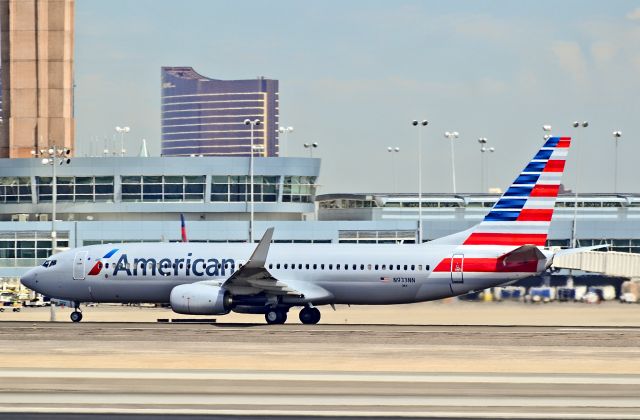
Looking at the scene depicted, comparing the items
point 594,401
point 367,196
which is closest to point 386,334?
point 594,401

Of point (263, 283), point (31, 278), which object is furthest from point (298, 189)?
point (263, 283)

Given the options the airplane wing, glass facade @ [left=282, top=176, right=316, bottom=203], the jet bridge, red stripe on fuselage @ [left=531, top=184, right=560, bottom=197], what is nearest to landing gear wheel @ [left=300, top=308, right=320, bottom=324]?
the airplane wing

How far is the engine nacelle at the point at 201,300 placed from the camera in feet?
200

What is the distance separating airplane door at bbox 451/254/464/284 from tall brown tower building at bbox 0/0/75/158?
274 feet

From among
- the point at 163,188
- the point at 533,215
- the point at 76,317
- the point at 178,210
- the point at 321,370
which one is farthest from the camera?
the point at 163,188

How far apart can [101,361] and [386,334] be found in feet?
49.7

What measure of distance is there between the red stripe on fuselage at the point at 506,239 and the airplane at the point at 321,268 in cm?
5

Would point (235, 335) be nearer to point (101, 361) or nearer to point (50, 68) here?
point (101, 361)

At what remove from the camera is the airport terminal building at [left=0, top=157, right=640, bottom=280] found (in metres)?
110

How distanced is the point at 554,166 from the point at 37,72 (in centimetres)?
8642

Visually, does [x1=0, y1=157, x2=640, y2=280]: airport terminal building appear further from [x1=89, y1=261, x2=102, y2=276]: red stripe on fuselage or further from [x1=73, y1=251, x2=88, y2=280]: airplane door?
[x1=89, y1=261, x2=102, y2=276]: red stripe on fuselage

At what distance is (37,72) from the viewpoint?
137 m

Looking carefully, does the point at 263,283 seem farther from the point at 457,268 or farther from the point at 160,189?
the point at 160,189

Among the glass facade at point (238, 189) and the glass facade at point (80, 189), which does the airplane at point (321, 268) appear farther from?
the glass facade at point (80, 189)
